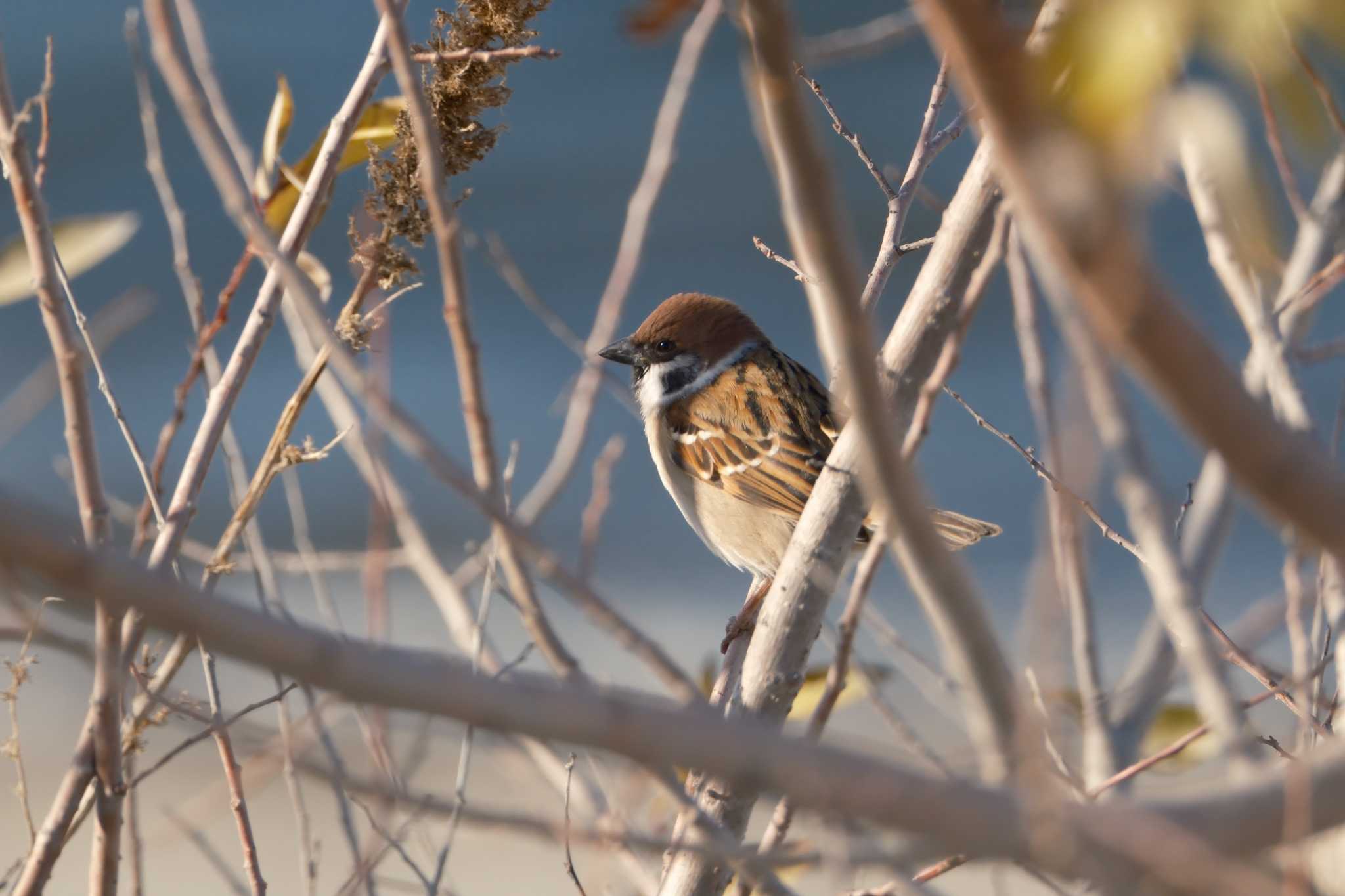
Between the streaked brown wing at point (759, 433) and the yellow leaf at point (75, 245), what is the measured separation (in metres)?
1.93

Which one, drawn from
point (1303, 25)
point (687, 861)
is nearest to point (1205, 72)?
point (687, 861)

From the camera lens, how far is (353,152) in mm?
2273

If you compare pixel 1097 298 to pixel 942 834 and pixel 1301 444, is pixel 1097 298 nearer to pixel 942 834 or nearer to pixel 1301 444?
pixel 1301 444

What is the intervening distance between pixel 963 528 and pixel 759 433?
30.0 inches

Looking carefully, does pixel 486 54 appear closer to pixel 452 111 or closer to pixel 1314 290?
pixel 452 111

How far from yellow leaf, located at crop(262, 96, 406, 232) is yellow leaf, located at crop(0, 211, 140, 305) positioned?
0.23m

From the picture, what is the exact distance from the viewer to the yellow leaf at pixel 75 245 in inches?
82.3

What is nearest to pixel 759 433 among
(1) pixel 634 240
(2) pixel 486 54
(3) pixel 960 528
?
(3) pixel 960 528

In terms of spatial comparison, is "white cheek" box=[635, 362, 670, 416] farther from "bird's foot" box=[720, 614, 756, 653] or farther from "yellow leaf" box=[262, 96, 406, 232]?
"yellow leaf" box=[262, 96, 406, 232]

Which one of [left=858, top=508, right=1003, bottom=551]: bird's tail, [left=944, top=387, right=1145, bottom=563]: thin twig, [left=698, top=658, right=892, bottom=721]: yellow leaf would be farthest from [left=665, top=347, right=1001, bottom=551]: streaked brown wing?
[left=944, top=387, right=1145, bottom=563]: thin twig

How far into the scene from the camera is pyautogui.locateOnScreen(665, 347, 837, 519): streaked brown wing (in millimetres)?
3812

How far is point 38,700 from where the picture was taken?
5.18m

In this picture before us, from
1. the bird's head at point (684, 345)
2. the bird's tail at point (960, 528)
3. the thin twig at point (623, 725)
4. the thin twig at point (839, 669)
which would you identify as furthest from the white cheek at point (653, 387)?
the thin twig at point (623, 725)

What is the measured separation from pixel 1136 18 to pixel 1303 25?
0.07 meters
